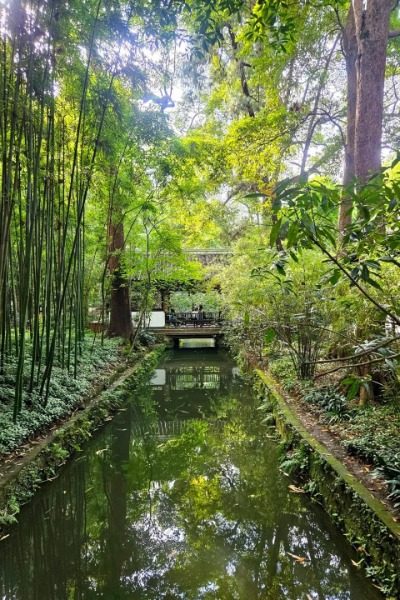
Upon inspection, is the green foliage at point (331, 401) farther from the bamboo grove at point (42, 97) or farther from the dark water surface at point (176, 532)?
the bamboo grove at point (42, 97)

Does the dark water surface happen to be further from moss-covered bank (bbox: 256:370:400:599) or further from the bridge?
the bridge

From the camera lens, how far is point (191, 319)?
14156mm

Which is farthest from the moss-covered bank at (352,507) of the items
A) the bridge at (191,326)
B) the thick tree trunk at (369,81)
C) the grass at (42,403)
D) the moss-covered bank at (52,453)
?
the bridge at (191,326)

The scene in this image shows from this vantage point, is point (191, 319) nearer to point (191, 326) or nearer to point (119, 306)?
point (191, 326)

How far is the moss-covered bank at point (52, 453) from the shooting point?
2.79m

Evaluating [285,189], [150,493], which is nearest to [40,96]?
[285,189]

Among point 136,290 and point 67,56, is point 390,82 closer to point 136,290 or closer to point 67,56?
point 67,56

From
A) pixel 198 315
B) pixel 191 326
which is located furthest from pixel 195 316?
pixel 191 326

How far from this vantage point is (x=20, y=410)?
360 centimetres

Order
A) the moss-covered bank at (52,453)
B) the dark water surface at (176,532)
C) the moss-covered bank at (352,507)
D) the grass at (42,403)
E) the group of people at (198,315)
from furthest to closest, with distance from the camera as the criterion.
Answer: the group of people at (198,315) → the grass at (42,403) → the moss-covered bank at (52,453) → the dark water surface at (176,532) → the moss-covered bank at (352,507)

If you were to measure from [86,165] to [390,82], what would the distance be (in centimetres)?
648

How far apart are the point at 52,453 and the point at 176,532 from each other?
1.50 metres

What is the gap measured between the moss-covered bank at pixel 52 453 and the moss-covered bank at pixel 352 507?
223 centimetres

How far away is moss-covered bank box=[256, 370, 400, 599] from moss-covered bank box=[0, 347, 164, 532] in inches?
87.8
